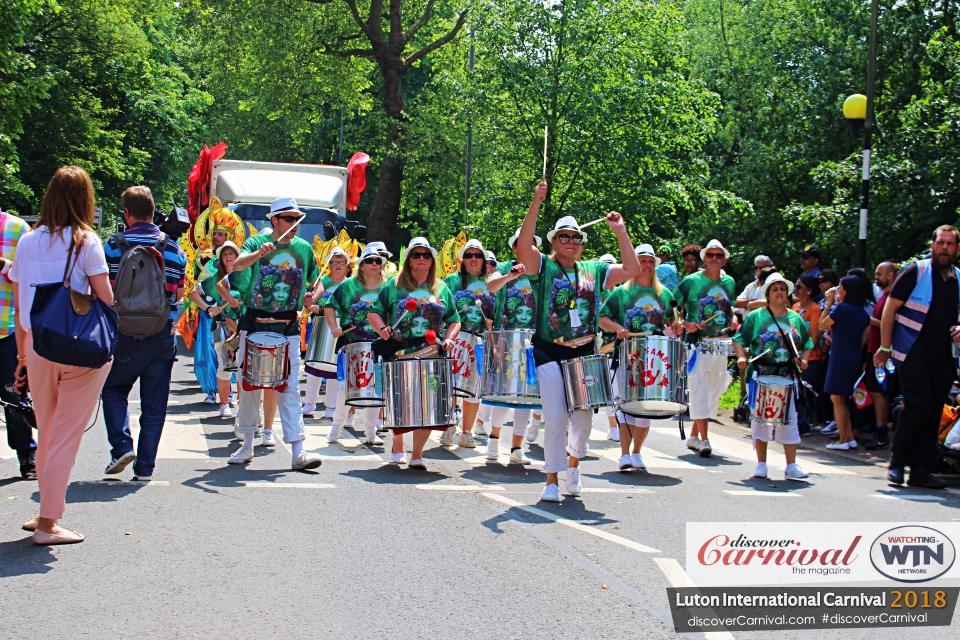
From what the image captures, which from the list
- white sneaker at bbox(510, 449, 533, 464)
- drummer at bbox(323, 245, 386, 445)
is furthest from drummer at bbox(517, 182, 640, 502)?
drummer at bbox(323, 245, 386, 445)

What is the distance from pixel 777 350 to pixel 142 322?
209 inches

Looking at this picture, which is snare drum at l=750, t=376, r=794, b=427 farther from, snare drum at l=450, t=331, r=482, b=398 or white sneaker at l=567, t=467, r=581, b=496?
snare drum at l=450, t=331, r=482, b=398

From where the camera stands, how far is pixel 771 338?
9625 millimetres

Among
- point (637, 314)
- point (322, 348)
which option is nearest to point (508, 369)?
point (637, 314)

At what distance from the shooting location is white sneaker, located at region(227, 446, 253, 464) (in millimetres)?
9297

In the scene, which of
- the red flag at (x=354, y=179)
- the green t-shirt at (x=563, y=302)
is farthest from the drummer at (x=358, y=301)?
the red flag at (x=354, y=179)

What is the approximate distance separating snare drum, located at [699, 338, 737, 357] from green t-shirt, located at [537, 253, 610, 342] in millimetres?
3219

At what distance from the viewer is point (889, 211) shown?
17.1 m

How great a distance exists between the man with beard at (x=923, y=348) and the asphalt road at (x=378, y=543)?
353 mm

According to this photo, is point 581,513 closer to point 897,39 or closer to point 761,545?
point 761,545

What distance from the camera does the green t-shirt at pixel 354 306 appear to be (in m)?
10.2

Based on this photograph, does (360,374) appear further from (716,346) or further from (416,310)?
(716,346)

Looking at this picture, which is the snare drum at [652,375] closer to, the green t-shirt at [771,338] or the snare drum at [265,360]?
the green t-shirt at [771,338]

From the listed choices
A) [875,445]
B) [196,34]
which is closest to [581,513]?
[875,445]
